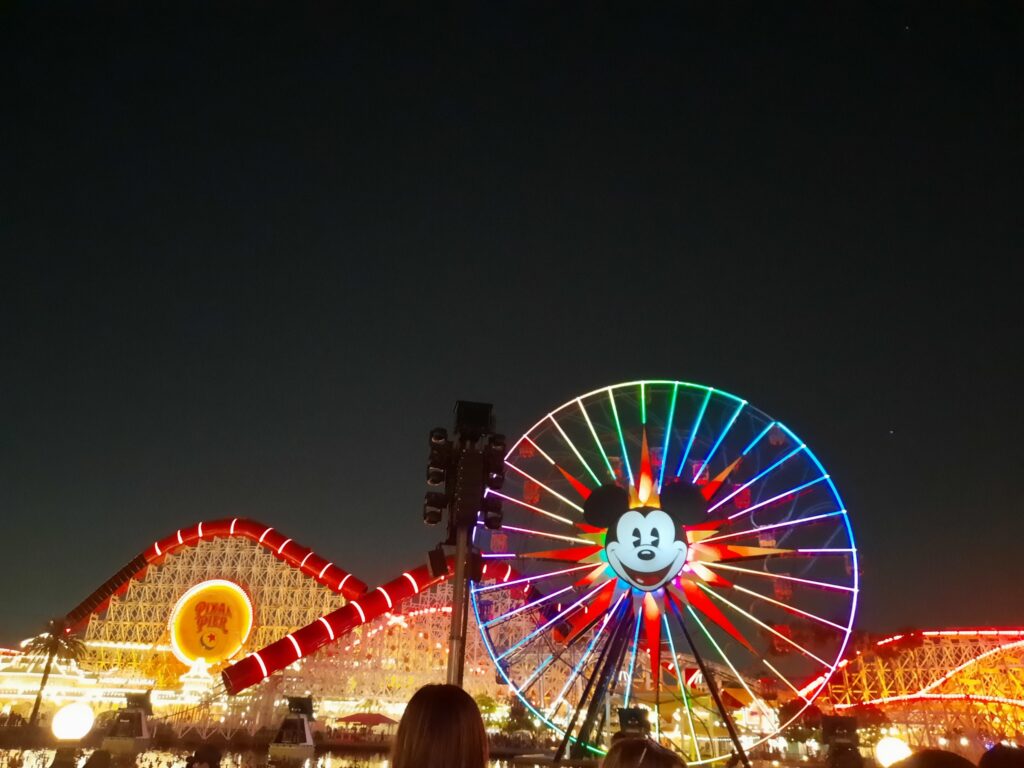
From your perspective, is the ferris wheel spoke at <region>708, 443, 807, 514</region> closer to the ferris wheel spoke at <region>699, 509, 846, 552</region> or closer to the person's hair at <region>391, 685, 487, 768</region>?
the ferris wheel spoke at <region>699, 509, 846, 552</region>

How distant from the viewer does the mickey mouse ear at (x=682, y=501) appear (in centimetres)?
1830

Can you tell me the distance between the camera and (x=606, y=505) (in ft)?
60.9

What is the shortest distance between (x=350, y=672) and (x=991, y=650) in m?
38.3

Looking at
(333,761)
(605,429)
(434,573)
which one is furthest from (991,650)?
(434,573)

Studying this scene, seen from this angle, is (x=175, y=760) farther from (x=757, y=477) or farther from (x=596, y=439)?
(x=757, y=477)

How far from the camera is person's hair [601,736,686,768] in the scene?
216 cm

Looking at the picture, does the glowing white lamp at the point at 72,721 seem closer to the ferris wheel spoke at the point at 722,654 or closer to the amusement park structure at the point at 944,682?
the ferris wheel spoke at the point at 722,654

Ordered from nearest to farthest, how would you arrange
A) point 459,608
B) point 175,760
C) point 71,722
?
1. point 459,608
2. point 71,722
3. point 175,760

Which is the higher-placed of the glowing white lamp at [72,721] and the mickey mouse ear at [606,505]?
the mickey mouse ear at [606,505]

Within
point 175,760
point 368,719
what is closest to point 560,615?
point 175,760

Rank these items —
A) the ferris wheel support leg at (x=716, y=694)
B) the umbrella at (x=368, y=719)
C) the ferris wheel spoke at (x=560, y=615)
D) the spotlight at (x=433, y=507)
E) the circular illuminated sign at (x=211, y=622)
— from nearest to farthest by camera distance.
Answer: the spotlight at (x=433, y=507) → the ferris wheel support leg at (x=716, y=694) → the ferris wheel spoke at (x=560, y=615) → the umbrella at (x=368, y=719) → the circular illuminated sign at (x=211, y=622)

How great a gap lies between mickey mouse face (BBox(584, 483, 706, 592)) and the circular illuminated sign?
2562cm

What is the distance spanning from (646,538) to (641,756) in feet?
52.5

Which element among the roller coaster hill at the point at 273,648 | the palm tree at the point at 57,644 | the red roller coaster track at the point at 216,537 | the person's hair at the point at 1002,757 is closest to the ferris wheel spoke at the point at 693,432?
the roller coaster hill at the point at 273,648
